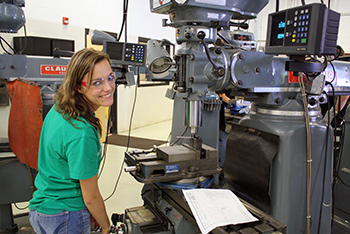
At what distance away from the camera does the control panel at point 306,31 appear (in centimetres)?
108

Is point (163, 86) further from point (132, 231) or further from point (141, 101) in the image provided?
point (132, 231)

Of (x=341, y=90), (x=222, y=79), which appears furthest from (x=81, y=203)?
(x=341, y=90)

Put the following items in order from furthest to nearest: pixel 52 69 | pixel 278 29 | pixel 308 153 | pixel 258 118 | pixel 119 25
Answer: pixel 119 25 < pixel 52 69 < pixel 258 118 < pixel 308 153 < pixel 278 29

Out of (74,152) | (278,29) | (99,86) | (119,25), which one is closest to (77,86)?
(99,86)

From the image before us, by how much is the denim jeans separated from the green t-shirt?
2cm

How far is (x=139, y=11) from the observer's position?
545cm

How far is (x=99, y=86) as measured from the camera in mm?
1118

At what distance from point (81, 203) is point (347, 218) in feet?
6.77

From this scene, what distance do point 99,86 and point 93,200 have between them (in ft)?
1.38

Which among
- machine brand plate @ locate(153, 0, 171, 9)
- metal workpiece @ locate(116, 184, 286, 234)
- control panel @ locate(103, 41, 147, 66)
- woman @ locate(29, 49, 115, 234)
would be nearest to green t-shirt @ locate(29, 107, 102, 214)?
woman @ locate(29, 49, 115, 234)

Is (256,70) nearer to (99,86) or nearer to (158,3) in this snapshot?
(158,3)

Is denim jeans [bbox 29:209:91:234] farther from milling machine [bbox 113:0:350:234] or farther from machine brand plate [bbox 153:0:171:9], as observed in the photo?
machine brand plate [bbox 153:0:171:9]

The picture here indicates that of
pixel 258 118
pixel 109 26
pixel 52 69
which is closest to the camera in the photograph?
pixel 258 118

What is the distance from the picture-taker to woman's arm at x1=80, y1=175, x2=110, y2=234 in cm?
108
